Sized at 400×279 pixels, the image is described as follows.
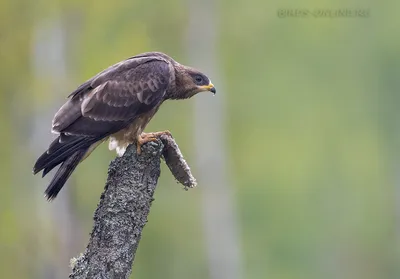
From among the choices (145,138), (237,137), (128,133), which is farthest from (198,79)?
(237,137)

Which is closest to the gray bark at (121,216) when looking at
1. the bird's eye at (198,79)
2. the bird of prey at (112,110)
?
the bird of prey at (112,110)

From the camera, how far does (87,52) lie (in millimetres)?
14188

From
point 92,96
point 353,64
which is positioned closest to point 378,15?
point 353,64

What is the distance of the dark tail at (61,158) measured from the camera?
5.83 m

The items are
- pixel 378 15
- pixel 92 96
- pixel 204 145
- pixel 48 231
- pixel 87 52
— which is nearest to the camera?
pixel 92 96

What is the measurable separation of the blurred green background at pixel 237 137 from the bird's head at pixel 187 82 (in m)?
5.26

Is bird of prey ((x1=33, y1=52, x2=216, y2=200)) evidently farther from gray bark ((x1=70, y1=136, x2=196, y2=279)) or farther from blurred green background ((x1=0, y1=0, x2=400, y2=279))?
blurred green background ((x1=0, y1=0, x2=400, y2=279))

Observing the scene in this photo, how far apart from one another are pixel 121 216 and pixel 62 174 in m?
0.87

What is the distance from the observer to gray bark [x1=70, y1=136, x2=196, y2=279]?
5.08 m

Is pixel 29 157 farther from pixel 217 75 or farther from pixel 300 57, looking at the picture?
pixel 300 57

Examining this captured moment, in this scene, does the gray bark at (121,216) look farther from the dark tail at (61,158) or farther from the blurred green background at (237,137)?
the blurred green background at (237,137)

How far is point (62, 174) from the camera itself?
591 cm

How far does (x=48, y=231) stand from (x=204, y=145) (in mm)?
4397

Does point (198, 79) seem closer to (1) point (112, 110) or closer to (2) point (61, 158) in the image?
(1) point (112, 110)
